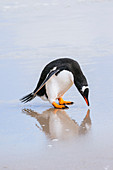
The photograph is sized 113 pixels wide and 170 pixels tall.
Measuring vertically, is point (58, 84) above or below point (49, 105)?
above

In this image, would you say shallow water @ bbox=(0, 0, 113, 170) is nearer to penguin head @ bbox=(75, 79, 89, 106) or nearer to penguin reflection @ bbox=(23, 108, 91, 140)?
penguin reflection @ bbox=(23, 108, 91, 140)

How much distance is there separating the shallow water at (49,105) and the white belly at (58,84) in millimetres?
159

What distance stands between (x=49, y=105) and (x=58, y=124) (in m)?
0.79

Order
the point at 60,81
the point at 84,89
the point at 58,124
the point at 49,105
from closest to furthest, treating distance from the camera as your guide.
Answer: the point at 58,124, the point at 84,89, the point at 60,81, the point at 49,105

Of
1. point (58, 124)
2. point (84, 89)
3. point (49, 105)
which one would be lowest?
point (49, 105)

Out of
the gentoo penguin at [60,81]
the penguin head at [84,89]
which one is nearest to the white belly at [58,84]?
the gentoo penguin at [60,81]

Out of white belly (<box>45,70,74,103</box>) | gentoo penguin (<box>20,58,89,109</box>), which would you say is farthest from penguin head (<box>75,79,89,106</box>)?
white belly (<box>45,70,74,103</box>)

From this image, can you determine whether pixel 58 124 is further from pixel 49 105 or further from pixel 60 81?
pixel 49 105

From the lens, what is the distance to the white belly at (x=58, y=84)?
4328 millimetres

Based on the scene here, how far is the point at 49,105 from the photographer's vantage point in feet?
15.3

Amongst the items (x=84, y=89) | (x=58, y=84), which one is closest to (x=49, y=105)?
(x=58, y=84)
